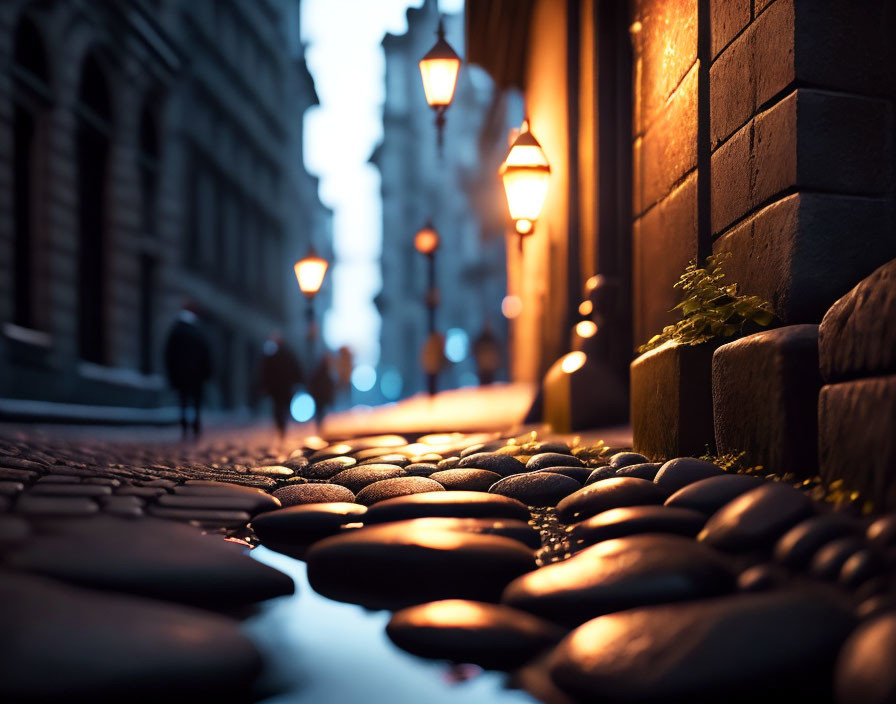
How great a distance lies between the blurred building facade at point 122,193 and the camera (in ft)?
46.4

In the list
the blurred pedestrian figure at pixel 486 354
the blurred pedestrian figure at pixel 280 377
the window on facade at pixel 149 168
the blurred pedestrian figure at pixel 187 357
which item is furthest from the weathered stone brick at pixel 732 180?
the blurred pedestrian figure at pixel 486 354

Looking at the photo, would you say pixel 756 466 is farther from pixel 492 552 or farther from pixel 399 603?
pixel 399 603

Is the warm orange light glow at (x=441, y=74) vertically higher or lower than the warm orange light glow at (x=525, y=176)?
higher

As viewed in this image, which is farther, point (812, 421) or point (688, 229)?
point (688, 229)

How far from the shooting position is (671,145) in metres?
5.88

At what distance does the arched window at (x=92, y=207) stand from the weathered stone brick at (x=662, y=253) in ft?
39.0

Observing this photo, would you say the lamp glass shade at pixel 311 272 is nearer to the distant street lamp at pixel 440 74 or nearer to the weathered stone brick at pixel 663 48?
the distant street lamp at pixel 440 74

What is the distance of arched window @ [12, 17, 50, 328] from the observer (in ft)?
46.1

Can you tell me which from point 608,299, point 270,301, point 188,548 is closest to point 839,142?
point 188,548

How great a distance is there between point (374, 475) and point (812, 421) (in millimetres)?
2206

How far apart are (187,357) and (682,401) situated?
8.54m

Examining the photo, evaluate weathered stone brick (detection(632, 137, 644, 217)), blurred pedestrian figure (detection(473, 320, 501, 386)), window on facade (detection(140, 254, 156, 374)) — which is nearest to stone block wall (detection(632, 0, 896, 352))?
weathered stone brick (detection(632, 137, 644, 217))

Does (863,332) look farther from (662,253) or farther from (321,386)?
(321,386)

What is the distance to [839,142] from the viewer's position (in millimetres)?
4051
